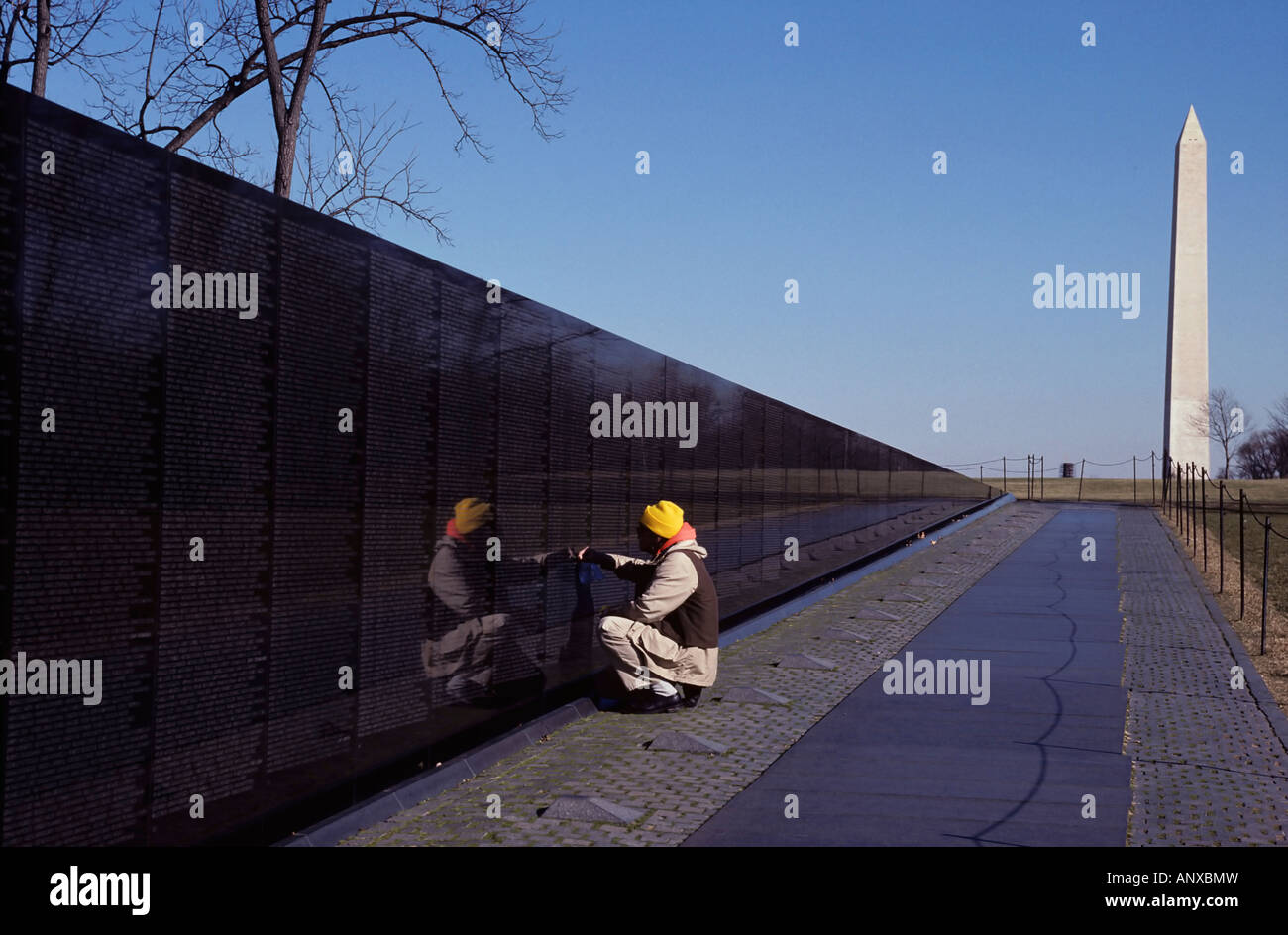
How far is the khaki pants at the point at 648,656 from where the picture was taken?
8.92 metres

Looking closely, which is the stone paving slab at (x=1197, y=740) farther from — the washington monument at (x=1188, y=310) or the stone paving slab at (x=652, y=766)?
the washington monument at (x=1188, y=310)

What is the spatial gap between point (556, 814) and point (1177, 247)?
52.7m

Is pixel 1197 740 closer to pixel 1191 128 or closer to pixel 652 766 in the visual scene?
pixel 652 766

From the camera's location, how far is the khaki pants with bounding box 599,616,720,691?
8.92 metres

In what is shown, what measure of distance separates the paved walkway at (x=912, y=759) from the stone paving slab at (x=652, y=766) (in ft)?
0.06

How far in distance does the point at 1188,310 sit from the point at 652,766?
53205mm

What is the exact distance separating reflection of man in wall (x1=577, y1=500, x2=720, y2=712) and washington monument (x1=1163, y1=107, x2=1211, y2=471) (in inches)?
1772

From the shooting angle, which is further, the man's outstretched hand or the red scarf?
the man's outstretched hand

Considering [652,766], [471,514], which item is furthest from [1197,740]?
[471,514]

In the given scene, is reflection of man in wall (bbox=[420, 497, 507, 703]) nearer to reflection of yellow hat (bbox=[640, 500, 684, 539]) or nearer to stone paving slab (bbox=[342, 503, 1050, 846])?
stone paving slab (bbox=[342, 503, 1050, 846])

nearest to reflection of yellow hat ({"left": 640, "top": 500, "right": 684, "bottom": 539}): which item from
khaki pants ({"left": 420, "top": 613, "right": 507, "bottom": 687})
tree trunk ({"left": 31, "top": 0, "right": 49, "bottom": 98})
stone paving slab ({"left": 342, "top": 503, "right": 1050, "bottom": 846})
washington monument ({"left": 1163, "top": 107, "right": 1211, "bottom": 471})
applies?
stone paving slab ({"left": 342, "top": 503, "right": 1050, "bottom": 846})

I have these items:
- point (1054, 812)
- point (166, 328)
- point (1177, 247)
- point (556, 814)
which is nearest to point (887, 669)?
point (1054, 812)

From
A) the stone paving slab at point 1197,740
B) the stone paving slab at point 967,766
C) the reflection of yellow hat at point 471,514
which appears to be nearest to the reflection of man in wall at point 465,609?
the reflection of yellow hat at point 471,514
